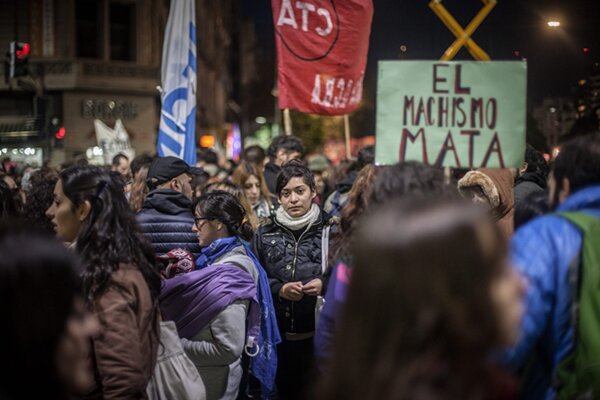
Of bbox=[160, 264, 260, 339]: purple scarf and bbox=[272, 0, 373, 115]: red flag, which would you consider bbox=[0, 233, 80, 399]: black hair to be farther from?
bbox=[272, 0, 373, 115]: red flag

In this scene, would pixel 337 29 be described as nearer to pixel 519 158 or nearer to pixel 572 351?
pixel 519 158

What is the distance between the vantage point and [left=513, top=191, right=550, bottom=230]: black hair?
3.44m

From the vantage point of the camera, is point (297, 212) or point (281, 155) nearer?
point (297, 212)

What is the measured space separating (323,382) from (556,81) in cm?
1132

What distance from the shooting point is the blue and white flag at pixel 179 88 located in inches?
288

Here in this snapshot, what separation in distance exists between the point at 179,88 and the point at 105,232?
4.40 metres

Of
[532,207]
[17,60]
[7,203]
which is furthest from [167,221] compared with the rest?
[17,60]

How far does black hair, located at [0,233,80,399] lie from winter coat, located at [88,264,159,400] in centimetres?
116

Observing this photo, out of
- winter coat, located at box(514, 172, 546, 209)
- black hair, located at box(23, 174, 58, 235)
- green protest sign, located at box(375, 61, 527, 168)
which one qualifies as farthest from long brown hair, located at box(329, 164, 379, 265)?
black hair, located at box(23, 174, 58, 235)

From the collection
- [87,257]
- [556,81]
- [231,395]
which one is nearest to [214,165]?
[556,81]

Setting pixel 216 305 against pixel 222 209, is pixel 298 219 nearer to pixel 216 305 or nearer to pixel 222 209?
pixel 222 209

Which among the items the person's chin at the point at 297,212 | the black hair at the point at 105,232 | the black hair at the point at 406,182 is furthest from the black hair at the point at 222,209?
the black hair at the point at 406,182

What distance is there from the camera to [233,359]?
172 inches

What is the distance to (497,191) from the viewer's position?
550 centimetres
